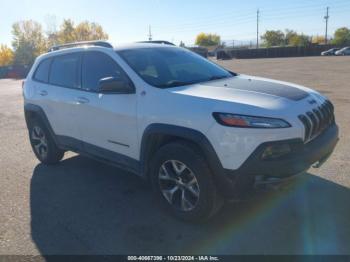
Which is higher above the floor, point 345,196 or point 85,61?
point 85,61

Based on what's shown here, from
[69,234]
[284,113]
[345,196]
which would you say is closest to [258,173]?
[284,113]

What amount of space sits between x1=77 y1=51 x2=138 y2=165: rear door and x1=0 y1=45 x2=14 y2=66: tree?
84.8 m

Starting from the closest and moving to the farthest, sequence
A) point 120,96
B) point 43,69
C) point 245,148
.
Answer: point 245,148 → point 120,96 → point 43,69

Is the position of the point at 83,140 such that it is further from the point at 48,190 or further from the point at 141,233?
the point at 141,233

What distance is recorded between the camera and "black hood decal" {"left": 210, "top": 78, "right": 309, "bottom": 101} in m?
3.54

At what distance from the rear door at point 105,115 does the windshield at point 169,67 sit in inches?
9.0

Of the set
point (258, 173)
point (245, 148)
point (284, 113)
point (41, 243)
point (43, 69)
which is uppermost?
point (43, 69)

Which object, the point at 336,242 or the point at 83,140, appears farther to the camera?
the point at 83,140

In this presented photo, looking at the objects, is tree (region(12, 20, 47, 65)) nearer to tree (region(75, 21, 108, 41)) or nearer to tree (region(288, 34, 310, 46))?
tree (region(75, 21, 108, 41))

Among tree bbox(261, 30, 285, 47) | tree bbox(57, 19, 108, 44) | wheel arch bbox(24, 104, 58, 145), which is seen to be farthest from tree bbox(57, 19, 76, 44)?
wheel arch bbox(24, 104, 58, 145)

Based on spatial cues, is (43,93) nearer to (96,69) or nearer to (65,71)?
(65,71)

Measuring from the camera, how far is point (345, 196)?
402 centimetres

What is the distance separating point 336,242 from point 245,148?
1.20 metres

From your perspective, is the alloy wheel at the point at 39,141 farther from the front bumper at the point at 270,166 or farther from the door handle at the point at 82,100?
the front bumper at the point at 270,166
